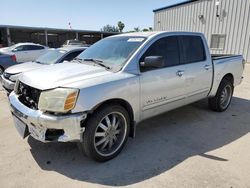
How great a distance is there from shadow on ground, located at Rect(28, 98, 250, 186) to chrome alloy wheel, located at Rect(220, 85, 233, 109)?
443mm

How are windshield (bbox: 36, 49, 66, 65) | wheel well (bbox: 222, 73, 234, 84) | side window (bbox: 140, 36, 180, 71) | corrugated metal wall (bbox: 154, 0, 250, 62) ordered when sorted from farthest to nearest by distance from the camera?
1. corrugated metal wall (bbox: 154, 0, 250, 62)
2. windshield (bbox: 36, 49, 66, 65)
3. wheel well (bbox: 222, 73, 234, 84)
4. side window (bbox: 140, 36, 180, 71)

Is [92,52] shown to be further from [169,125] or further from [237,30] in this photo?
[237,30]

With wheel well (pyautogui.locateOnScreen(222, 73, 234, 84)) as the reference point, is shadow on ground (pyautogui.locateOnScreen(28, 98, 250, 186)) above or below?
below

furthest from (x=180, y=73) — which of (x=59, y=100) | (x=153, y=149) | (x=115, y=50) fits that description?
(x=59, y=100)

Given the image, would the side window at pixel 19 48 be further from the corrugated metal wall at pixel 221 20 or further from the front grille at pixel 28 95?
the corrugated metal wall at pixel 221 20

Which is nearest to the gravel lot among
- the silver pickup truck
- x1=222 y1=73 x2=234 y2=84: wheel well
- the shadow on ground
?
the shadow on ground

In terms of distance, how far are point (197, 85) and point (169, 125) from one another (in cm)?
97

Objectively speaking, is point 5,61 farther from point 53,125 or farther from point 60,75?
point 53,125

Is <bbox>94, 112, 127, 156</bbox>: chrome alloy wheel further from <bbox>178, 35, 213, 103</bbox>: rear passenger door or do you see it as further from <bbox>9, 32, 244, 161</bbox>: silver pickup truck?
<bbox>178, 35, 213, 103</bbox>: rear passenger door

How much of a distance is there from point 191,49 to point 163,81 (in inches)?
48.8

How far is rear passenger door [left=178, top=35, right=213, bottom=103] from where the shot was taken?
171 inches

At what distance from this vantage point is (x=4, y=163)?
323 cm

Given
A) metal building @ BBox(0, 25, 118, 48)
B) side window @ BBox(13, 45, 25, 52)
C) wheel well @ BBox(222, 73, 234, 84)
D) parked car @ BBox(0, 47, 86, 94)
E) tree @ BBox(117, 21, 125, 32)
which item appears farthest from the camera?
tree @ BBox(117, 21, 125, 32)

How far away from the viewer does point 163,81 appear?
379 cm
